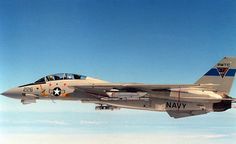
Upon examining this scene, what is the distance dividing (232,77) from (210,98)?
2.99 meters

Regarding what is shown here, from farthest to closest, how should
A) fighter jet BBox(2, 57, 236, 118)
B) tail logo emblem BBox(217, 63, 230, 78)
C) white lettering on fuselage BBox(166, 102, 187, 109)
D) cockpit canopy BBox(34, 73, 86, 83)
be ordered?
tail logo emblem BBox(217, 63, 230, 78) → cockpit canopy BBox(34, 73, 86, 83) → white lettering on fuselage BBox(166, 102, 187, 109) → fighter jet BBox(2, 57, 236, 118)

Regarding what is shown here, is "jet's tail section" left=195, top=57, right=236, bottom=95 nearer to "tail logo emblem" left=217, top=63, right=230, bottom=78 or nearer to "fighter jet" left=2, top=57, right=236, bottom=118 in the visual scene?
"tail logo emblem" left=217, top=63, right=230, bottom=78

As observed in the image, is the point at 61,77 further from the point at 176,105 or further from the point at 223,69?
the point at 223,69

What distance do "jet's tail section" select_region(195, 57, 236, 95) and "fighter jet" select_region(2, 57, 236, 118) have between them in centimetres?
66

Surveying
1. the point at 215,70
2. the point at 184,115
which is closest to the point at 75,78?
the point at 184,115

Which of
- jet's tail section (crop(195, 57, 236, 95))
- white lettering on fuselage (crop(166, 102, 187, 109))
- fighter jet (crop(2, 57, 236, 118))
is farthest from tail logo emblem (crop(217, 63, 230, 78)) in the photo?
white lettering on fuselage (crop(166, 102, 187, 109))

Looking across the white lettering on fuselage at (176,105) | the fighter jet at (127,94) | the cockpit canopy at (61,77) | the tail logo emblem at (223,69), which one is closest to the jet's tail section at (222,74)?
the tail logo emblem at (223,69)

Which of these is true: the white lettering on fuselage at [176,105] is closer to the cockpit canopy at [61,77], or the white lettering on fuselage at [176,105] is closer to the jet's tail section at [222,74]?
the jet's tail section at [222,74]

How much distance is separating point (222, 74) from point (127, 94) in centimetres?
657

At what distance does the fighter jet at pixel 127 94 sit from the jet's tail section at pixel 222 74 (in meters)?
0.66

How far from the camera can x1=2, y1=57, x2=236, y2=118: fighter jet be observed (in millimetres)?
21359

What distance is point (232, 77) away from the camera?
2336 cm

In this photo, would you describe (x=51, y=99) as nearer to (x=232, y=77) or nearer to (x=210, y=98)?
(x=210, y=98)

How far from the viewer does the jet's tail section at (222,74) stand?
23031 millimetres
